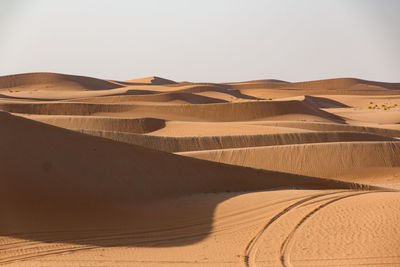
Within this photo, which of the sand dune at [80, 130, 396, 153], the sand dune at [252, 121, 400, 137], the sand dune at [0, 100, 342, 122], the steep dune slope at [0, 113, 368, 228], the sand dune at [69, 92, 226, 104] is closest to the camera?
the steep dune slope at [0, 113, 368, 228]

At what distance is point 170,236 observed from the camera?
942 centimetres

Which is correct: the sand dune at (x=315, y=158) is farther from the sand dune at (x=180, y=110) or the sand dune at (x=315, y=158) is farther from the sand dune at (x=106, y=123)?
the sand dune at (x=180, y=110)

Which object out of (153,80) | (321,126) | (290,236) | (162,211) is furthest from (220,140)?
(153,80)

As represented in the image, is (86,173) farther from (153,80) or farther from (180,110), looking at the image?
(153,80)

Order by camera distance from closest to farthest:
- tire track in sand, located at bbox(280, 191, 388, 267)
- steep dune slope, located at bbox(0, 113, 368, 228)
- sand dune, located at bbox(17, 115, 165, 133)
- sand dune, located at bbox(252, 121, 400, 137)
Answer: tire track in sand, located at bbox(280, 191, 388, 267) < steep dune slope, located at bbox(0, 113, 368, 228) < sand dune, located at bbox(17, 115, 165, 133) < sand dune, located at bbox(252, 121, 400, 137)

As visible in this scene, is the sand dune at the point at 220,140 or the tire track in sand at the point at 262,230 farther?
the sand dune at the point at 220,140

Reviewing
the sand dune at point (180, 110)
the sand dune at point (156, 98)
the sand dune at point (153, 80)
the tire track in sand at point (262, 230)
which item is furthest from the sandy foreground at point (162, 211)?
the sand dune at point (153, 80)

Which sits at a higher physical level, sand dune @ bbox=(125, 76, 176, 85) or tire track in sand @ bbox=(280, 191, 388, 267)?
sand dune @ bbox=(125, 76, 176, 85)

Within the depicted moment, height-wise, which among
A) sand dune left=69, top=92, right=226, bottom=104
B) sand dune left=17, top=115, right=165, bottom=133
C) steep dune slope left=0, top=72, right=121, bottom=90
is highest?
steep dune slope left=0, top=72, right=121, bottom=90

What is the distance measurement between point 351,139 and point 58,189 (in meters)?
19.2

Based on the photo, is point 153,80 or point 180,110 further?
point 153,80

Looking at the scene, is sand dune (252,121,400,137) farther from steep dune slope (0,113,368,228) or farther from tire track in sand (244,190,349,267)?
tire track in sand (244,190,349,267)

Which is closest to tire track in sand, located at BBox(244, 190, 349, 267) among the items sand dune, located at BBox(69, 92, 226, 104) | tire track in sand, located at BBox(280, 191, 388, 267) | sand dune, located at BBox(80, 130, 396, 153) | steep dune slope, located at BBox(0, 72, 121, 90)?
tire track in sand, located at BBox(280, 191, 388, 267)

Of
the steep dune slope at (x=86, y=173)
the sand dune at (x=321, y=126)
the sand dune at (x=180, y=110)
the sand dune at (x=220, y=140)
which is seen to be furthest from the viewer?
the sand dune at (x=180, y=110)
